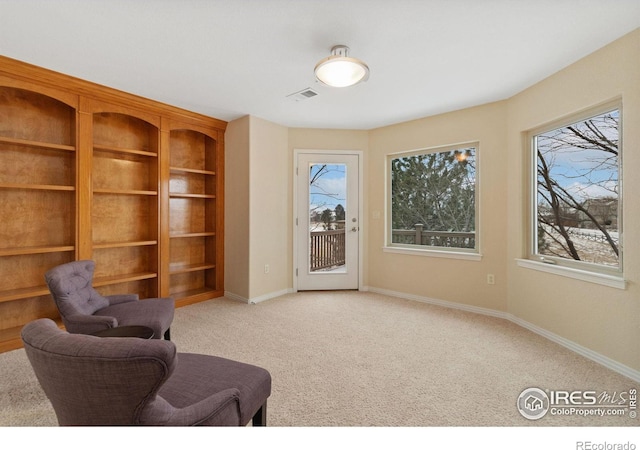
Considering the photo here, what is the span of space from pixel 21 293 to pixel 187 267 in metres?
1.68

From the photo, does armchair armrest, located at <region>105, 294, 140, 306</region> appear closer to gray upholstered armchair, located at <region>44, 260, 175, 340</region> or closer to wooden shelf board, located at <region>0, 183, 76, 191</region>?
gray upholstered armchair, located at <region>44, 260, 175, 340</region>

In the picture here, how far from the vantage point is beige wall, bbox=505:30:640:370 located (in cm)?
222

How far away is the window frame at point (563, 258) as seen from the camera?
239 centimetres

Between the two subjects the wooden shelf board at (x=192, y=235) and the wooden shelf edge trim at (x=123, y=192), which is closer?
the wooden shelf edge trim at (x=123, y=192)

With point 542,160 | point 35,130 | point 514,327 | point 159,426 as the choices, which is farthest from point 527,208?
point 35,130

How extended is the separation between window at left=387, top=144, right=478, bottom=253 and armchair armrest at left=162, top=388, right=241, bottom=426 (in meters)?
3.43

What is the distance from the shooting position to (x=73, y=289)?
93.4 inches

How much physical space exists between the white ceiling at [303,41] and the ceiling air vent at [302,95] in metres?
0.09

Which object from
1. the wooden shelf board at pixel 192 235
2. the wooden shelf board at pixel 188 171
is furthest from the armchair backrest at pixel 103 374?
the wooden shelf board at pixel 188 171

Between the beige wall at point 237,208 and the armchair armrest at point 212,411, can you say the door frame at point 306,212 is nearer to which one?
the beige wall at point 237,208

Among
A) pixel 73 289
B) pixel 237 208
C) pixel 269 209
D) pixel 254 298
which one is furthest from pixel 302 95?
pixel 73 289

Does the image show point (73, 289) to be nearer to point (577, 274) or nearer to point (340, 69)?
point (340, 69)

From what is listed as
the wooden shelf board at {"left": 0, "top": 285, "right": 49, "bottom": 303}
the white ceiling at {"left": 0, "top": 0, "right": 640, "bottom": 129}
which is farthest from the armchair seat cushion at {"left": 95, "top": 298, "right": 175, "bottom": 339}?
the white ceiling at {"left": 0, "top": 0, "right": 640, "bottom": 129}

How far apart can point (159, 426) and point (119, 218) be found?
3.28 m
